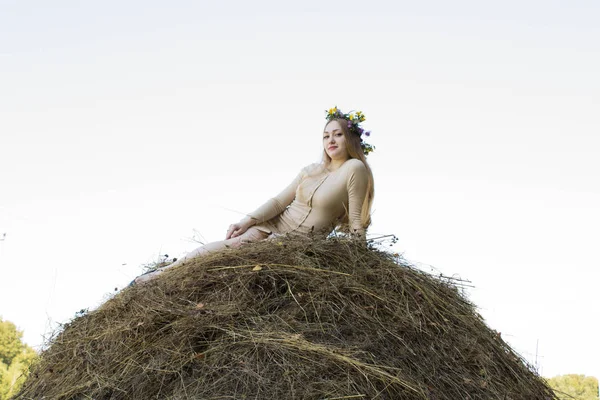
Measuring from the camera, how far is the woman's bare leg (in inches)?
213

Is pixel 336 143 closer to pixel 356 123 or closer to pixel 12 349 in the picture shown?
pixel 356 123

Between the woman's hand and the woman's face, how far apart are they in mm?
978

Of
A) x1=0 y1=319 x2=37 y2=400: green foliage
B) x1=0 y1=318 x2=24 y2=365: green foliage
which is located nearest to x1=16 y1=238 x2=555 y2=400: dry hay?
x1=0 y1=319 x2=37 y2=400: green foliage

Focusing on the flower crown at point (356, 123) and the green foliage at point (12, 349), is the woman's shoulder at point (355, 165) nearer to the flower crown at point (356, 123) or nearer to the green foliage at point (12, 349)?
the flower crown at point (356, 123)

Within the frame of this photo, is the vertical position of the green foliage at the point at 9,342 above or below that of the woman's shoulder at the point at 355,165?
below

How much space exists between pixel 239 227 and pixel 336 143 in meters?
1.20

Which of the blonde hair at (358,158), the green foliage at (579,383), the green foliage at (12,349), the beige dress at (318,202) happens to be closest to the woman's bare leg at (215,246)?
the beige dress at (318,202)

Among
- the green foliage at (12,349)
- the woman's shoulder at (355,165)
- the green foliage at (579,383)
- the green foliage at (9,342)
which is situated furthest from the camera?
the green foliage at (9,342)

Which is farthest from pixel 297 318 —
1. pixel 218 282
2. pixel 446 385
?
pixel 446 385

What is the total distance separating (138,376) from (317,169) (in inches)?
116

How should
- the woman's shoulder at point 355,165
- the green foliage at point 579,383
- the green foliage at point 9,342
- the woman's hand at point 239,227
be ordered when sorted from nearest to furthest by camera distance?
the woman's shoulder at point 355,165, the woman's hand at point 239,227, the green foliage at point 579,383, the green foliage at point 9,342

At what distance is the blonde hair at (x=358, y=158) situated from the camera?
5.95 metres

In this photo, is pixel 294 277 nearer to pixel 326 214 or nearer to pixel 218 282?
pixel 218 282

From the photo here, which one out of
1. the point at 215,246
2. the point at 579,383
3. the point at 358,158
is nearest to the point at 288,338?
the point at 215,246
